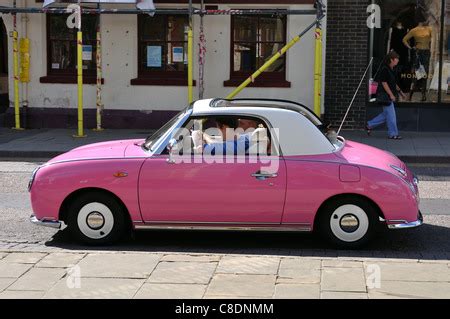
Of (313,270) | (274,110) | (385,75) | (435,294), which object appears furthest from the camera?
(385,75)

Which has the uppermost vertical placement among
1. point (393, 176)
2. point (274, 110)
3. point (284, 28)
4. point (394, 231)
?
point (284, 28)

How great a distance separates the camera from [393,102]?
15.9 meters

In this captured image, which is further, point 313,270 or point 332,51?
point 332,51

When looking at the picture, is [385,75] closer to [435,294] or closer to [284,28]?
[284,28]

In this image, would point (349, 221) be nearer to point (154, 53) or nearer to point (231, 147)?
point (231, 147)

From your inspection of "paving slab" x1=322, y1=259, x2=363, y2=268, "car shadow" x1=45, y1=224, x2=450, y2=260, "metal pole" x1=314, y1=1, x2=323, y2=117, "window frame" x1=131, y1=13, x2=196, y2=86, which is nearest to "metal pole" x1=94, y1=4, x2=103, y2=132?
"window frame" x1=131, y1=13, x2=196, y2=86

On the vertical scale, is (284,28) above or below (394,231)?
above

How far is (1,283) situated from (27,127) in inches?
→ 453

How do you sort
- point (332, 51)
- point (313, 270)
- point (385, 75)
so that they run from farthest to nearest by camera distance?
point (332, 51) < point (385, 75) < point (313, 270)

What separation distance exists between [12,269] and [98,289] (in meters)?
0.96

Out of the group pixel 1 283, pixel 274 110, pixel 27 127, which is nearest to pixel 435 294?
pixel 274 110

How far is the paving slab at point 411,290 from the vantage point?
17.9ft

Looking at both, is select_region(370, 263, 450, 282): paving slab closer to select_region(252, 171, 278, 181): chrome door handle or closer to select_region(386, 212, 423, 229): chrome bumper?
select_region(386, 212, 423, 229): chrome bumper

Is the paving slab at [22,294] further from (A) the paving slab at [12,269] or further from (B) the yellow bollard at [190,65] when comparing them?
(B) the yellow bollard at [190,65]
